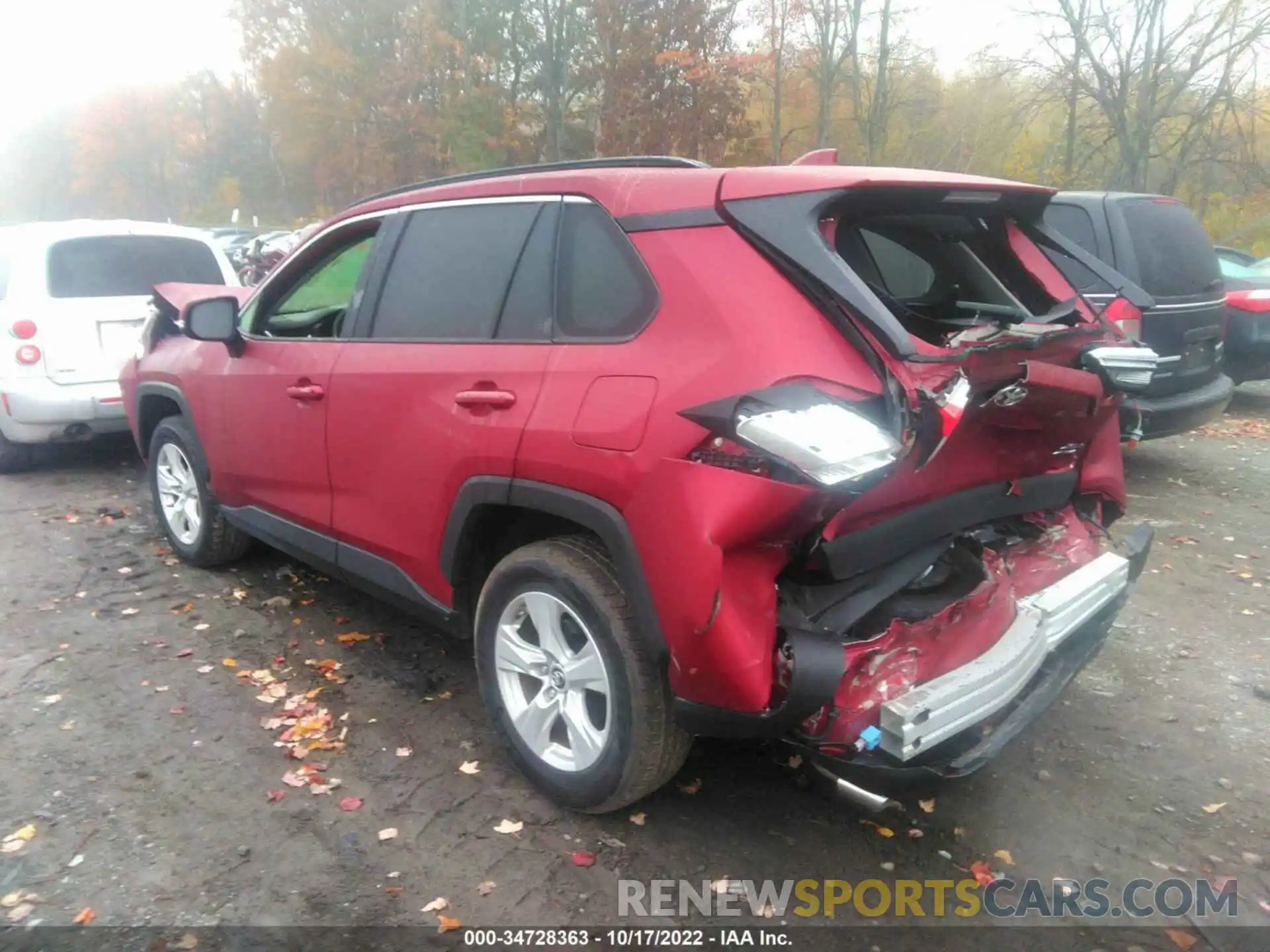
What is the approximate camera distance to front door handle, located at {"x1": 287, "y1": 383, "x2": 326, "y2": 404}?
12.1 feet

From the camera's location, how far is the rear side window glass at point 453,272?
312 centimetres

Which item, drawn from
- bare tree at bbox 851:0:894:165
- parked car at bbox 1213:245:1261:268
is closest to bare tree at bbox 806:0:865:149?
bare tree at bbox 851:0:894:165

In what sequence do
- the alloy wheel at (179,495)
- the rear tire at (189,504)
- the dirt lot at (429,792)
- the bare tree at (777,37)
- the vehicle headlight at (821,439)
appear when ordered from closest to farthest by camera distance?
the vehicle headlight at (821,439) → the dirt lot at (429,792) → the rear tire at (189,504) → the alloy wheel at (179,495) → the bare tree at (777,37)

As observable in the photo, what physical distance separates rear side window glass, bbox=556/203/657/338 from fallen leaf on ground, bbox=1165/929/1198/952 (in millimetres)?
2187

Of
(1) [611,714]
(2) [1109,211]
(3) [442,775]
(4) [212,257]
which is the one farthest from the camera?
(4) [212,257]

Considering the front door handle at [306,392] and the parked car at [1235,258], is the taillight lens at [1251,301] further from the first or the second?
the front door handle at [306,392]

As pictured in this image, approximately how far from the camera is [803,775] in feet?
10.4

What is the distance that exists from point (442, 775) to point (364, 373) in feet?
4.84

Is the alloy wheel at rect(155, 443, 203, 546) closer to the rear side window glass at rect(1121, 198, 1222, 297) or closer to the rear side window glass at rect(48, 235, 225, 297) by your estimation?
the rear side window glass at rect(48, 235, 225, 297)

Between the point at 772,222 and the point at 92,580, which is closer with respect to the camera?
the point at 772,222

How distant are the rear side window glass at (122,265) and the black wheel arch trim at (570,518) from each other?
4.41m

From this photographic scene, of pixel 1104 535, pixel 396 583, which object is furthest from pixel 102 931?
pixel 1104 535

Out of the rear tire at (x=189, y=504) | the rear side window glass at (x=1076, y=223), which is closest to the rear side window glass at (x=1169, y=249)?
the rear side window glass at (x=1076, y=223)

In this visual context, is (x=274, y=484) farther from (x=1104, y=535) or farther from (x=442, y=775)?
(x=1104, y=535)
